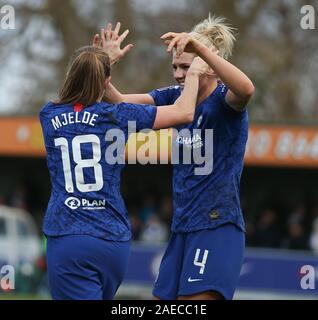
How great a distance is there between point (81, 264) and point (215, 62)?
144 cm

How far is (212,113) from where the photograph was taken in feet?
19.7

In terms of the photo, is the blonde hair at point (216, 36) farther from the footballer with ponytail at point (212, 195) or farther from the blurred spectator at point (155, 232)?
the blurred spectator at point (155, 232)

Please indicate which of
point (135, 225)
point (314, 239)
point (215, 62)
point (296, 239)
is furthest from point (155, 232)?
point (215, 62)

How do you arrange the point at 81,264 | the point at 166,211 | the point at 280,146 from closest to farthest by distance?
the point at 81,264 → the point at 280,146 → the point at 166,211

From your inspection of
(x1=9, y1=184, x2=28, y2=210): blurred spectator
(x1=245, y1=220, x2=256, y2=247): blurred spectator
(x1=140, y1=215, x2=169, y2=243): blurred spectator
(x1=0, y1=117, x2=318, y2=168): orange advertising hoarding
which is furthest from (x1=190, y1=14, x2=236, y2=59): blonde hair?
(x1=9, y1=184, x2=28, y2=210): blurred spectator

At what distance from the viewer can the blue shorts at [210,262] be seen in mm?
5957

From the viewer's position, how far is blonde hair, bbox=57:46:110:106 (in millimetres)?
5469

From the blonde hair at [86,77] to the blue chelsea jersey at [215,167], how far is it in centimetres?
82

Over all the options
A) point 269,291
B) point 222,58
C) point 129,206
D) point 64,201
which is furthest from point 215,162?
point 129,206

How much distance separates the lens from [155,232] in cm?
1759

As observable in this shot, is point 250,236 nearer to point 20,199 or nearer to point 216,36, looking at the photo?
point 20,199

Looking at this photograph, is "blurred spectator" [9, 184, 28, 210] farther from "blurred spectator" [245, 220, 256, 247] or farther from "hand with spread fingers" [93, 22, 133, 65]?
"hand with spread fingers" [93, 22, 133, 65]

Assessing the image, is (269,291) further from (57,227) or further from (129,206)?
(57,227)

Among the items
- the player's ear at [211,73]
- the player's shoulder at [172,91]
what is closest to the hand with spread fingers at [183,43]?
the player's ear at [211,73]
